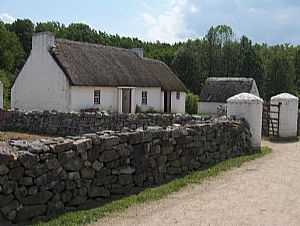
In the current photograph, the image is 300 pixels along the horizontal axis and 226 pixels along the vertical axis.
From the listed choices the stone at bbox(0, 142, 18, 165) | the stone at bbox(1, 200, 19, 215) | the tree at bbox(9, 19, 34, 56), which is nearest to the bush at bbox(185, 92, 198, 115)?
the tree at bbox(9, 19, 34, 56)

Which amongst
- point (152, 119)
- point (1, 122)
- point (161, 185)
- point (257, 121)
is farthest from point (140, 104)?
point (161, 185)

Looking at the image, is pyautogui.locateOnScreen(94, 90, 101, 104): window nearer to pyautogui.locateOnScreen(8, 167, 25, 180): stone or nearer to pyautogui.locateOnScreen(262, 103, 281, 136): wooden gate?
pyautogui.locateOnScreen(262, 103, 281, 136): wooden gate

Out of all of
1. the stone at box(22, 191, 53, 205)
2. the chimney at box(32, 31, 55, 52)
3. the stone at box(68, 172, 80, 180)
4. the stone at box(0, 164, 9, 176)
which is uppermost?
the chimney at box(32, 31, 55, 52)

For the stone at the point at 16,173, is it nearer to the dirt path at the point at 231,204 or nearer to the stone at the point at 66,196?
the stone at the point at 66,196

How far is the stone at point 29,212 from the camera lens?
274 inches

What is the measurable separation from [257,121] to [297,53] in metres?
61.9

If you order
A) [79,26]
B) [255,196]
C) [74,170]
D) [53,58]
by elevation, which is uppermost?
[79,26]

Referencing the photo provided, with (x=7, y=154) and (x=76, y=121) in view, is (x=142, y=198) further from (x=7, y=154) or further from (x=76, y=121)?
(x=76, y=121)

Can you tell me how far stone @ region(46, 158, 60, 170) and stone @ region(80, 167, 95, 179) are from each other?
0.64 meters

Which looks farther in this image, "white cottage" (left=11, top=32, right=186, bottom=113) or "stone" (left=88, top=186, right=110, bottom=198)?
"white cottage" (left=11, top=32, right=186, bottom=113)

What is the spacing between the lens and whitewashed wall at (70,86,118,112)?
32225 mm

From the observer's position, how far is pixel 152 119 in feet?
61.9

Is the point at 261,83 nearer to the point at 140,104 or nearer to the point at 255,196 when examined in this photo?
the point at 140,104

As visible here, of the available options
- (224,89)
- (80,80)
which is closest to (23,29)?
(224,89)
